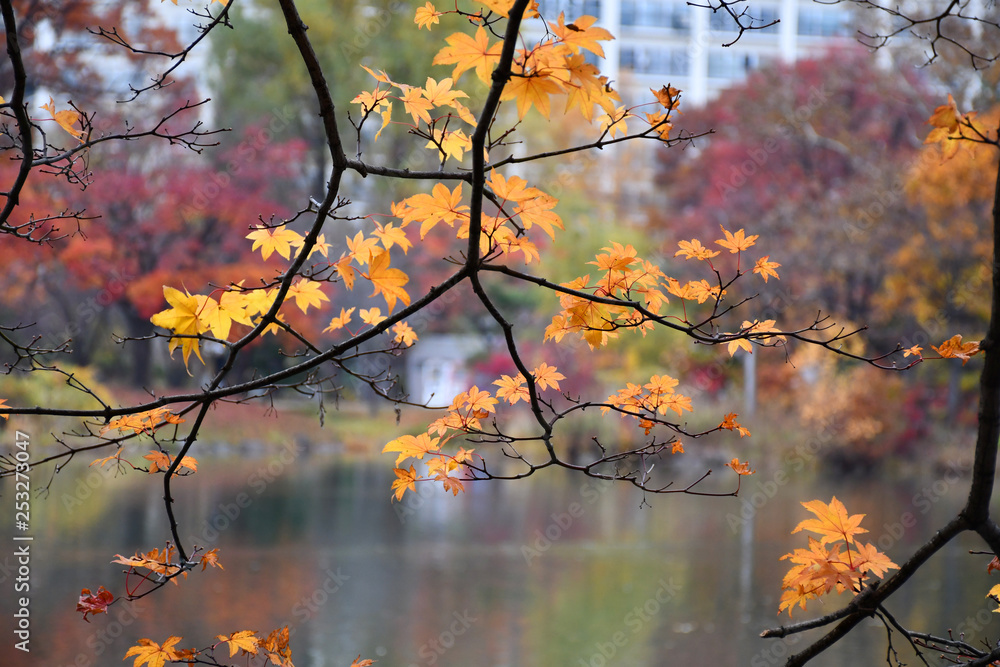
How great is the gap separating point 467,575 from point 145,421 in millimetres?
3659

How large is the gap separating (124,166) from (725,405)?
820 centimetres

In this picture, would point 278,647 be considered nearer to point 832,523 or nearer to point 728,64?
point 832,523

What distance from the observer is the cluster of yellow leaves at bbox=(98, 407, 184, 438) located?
4.41ft

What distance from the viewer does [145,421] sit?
1.39 meters

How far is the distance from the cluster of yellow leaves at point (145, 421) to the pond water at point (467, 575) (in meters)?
2.24

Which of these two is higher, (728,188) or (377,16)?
(377,16)

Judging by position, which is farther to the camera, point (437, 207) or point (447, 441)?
point (447, 441)

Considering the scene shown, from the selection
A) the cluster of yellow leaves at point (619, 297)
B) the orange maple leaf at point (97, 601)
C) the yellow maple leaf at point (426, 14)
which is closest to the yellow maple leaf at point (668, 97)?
the cluster of yellow leaves at point (619, 297)

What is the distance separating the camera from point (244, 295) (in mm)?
1274

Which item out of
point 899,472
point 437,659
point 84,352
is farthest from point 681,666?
point 84,352

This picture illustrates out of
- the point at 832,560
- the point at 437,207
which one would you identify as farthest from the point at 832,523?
the point at 437,207

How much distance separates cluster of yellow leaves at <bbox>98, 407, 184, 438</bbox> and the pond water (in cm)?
224

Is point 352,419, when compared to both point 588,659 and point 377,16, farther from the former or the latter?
point 588,659

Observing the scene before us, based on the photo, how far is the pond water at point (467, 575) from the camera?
363 cm
